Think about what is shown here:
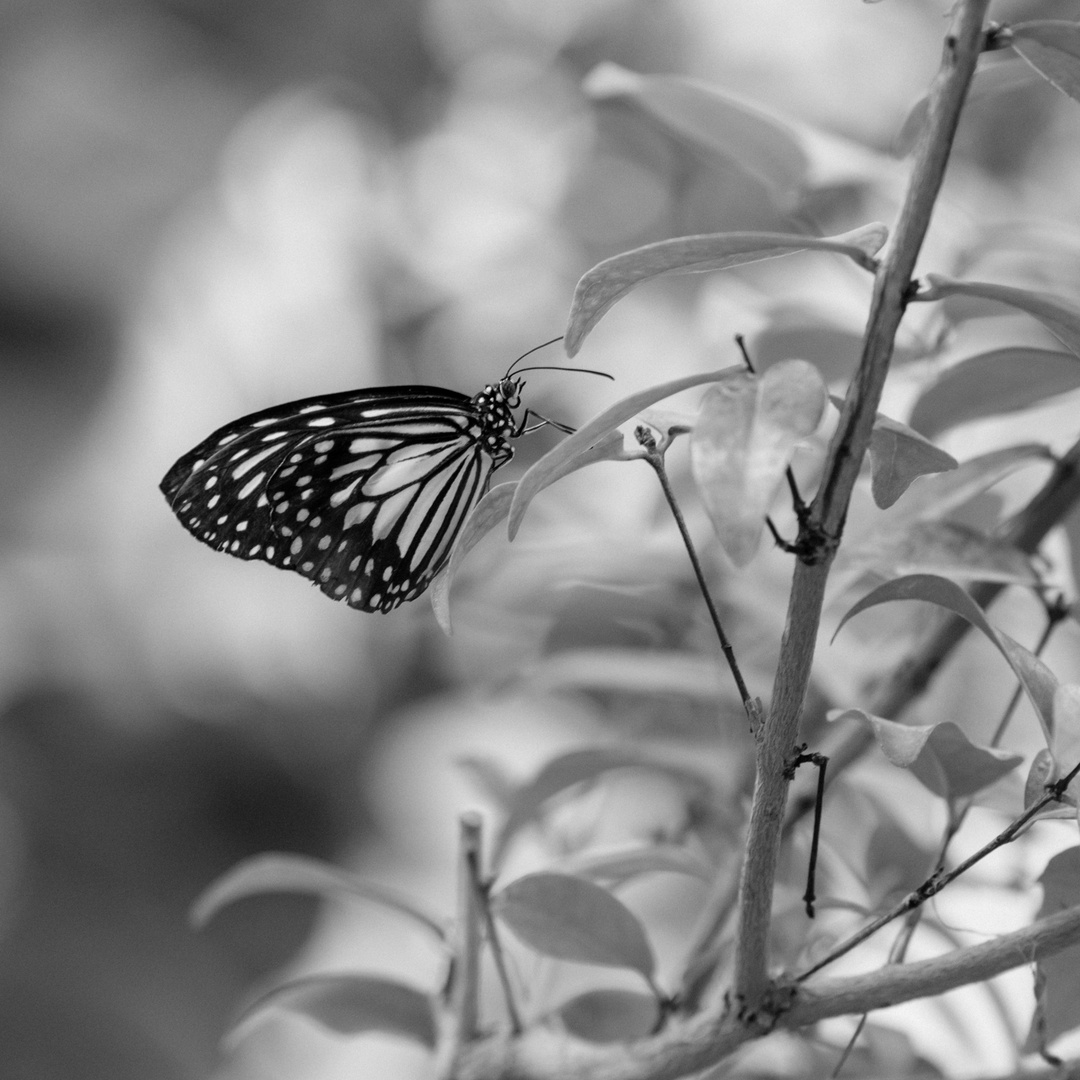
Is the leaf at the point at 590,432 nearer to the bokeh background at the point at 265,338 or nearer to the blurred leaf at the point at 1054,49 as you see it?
the blurred leaf at the point at 1054,49

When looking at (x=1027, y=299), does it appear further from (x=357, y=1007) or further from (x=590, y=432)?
(x=357, y=1007)

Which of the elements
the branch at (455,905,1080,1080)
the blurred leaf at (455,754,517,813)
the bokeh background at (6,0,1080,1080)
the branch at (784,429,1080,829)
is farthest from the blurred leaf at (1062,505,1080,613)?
the bokeh background at (6,0,1080,1080)

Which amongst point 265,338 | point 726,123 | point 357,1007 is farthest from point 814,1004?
point 265,338

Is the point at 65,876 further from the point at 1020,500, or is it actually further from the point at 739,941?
the point at 739,941

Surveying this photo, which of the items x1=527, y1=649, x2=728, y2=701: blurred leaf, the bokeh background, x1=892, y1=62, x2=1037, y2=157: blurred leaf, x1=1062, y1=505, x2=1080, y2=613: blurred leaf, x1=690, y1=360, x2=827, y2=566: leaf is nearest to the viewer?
x1=690, y1=360, x2=827, y2=566: leaf

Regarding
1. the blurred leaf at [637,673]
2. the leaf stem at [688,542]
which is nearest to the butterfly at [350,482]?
the blurred leaf at [637,673]

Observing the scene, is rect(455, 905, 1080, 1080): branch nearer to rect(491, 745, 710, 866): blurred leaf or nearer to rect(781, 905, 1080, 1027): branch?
rect(781, 905, 1080, 1027): branch
